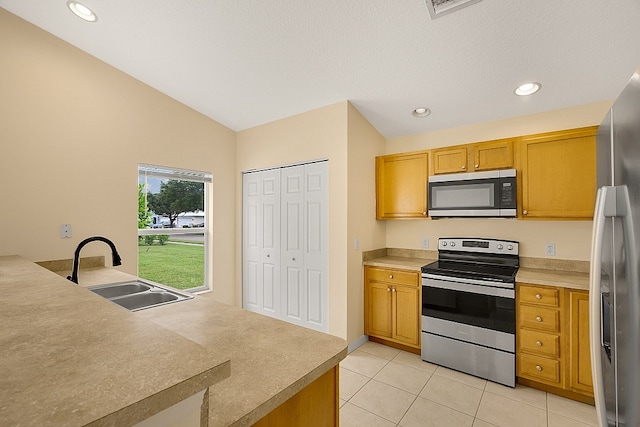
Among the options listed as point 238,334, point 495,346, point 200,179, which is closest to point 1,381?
point 238,334

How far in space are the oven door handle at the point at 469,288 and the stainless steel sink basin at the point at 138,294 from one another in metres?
2.12

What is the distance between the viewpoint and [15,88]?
2416 millimetres

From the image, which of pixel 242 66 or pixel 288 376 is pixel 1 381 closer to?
pixel 288 376

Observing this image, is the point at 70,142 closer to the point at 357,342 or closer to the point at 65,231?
the point at 65,231

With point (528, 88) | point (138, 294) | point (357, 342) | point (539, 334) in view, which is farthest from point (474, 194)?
point (138, 294)

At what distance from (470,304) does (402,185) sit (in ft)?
4.60

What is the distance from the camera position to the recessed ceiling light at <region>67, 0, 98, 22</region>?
223 cm

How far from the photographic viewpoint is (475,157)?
2896 millimetres

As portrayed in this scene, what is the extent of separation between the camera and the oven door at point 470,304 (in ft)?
8.04

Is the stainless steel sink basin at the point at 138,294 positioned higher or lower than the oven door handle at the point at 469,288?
higher

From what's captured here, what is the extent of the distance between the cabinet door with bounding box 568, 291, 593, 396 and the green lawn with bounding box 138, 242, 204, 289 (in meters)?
3.82

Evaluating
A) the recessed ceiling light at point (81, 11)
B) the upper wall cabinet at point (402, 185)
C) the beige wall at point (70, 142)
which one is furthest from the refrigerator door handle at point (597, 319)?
the beige wall at point (70, 142)

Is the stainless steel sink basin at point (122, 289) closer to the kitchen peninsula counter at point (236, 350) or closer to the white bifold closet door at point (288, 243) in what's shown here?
the kitchen peninsula counter at point (236, 350)

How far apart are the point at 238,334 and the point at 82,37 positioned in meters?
3.03
